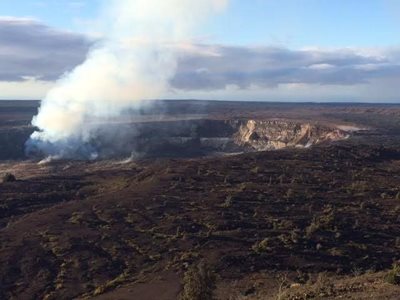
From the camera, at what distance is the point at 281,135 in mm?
130000

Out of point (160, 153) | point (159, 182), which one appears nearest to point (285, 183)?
point (159, 182)

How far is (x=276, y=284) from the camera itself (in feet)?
106

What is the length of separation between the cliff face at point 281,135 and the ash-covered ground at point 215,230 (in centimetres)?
3944

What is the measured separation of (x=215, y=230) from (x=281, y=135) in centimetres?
8753

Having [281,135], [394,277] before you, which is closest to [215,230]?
[394,277]

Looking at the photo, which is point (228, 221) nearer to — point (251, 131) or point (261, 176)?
point (261, 176)

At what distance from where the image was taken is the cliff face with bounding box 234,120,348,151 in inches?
4852

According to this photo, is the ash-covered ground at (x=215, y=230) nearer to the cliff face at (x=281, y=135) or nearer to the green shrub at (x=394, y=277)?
the green shrub at (x=394, y=277)

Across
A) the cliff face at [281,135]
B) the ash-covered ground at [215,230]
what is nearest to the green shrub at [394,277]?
the ash-covered ground at [215,230]

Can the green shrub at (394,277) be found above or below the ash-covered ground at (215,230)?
above

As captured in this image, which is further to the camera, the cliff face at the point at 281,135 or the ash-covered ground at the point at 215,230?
the cliff face at the point at 281,135

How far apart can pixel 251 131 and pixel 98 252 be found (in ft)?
317

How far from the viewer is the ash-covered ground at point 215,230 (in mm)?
33250

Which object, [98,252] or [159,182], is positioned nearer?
[98,252]
